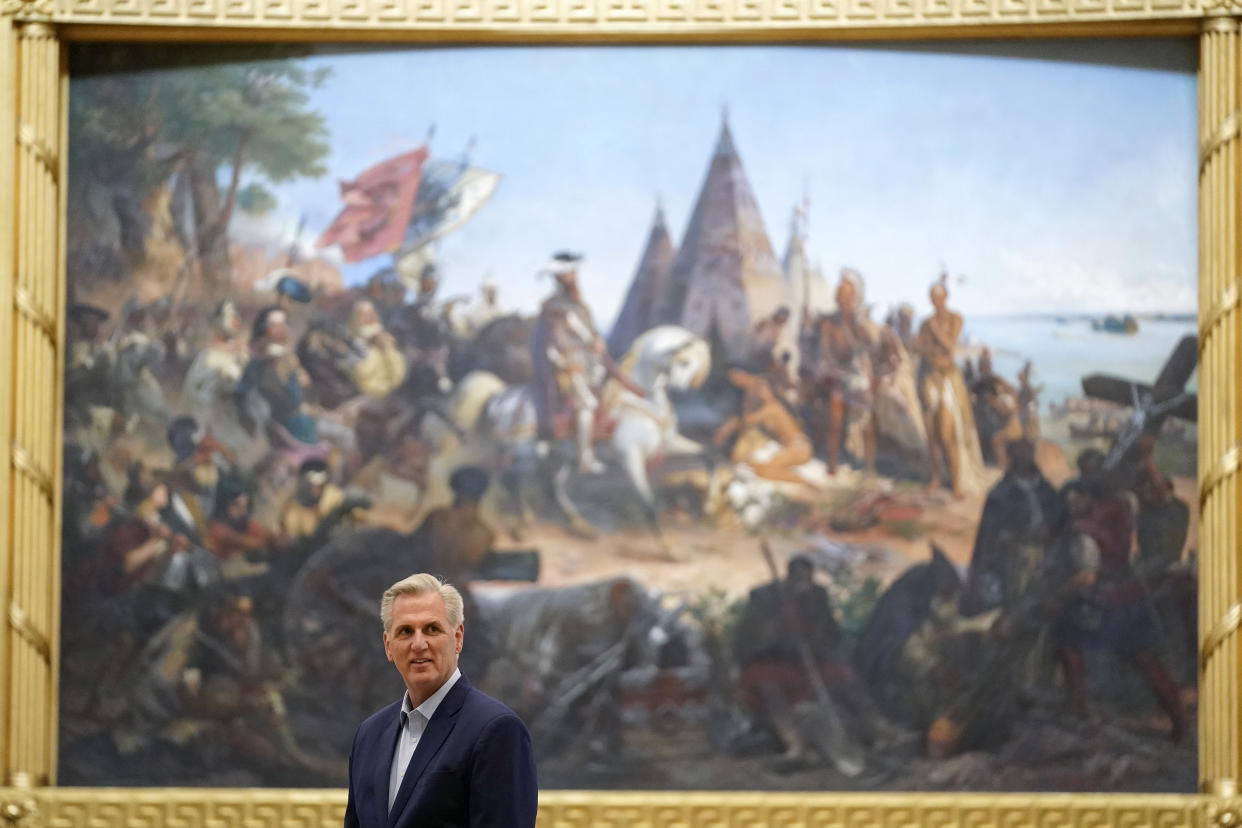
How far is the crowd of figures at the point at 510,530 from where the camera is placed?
9266mm

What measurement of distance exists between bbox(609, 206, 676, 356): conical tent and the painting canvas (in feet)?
0.06

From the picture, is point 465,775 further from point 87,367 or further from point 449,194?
point 87,367

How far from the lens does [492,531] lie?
372 inches

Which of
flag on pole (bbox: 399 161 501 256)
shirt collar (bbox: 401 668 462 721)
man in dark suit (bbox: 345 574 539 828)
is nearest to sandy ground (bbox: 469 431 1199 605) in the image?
flag on pole (bbox: 399 161 501 256)

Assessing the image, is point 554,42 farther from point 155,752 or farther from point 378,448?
point 155,752

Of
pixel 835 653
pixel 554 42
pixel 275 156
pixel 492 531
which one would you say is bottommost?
pixel 835 653

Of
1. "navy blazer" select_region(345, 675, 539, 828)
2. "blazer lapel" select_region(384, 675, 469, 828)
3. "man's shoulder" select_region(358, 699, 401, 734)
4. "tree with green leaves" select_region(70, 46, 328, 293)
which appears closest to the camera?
"navy blazer" select_region(345, 675, 539, 828)

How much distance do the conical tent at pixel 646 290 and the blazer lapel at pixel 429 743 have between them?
5.36m

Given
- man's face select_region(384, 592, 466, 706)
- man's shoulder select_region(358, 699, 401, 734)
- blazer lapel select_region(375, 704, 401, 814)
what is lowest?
blazer lapel select_region(375, 704, 401, 814)

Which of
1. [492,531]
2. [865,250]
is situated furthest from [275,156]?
[865,250]

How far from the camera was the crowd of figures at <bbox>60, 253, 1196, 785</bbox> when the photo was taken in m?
9.27

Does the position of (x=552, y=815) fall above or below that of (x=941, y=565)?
below

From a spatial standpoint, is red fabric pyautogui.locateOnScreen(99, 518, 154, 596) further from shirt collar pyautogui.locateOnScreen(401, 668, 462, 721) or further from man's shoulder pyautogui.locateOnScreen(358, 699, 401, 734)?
shirt collar pyautogui.locateOnScreen(401, 668, 462, 721)

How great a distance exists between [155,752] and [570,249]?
377 centimetres
